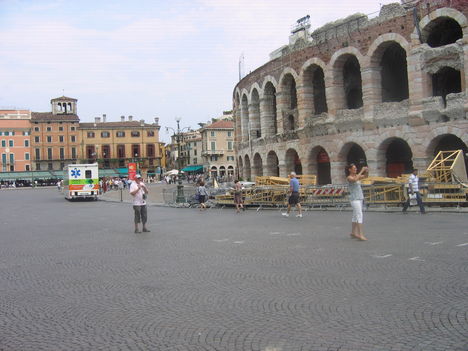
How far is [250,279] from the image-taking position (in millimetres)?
7539

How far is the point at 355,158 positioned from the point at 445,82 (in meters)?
8.05

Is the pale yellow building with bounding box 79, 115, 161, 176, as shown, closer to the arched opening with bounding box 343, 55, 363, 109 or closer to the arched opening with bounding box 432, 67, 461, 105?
the arched opening with bounding box 343, 55, 363, 109

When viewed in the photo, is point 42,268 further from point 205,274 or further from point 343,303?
point 343,303

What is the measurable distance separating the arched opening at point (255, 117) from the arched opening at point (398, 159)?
1230 cm

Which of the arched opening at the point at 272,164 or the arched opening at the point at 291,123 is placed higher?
the arched opening at the point at 291,123

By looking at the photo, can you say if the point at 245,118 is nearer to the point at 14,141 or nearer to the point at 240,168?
the point at 240,168

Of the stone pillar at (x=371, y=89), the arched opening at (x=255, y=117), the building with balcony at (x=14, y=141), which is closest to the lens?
the stone pillar at (x=371, y=89)

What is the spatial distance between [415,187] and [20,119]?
3805 inches

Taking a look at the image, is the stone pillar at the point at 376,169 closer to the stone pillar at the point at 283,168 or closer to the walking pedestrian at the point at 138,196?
the stone pillar at the point at 283,168

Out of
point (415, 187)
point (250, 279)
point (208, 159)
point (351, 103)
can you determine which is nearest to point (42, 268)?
point (250, 279)

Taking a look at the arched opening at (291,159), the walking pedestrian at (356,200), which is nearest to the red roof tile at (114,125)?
the arched opening at (291,159)

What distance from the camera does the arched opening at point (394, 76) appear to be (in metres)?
29.8

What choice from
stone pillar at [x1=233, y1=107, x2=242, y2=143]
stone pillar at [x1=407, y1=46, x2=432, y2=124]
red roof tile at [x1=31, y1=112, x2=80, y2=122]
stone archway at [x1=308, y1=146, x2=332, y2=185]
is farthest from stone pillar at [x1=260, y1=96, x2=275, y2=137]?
red roof tile at [x1=31, y1=112, x2=80, y2=122]

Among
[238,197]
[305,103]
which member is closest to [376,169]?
[305,103]
